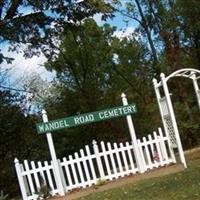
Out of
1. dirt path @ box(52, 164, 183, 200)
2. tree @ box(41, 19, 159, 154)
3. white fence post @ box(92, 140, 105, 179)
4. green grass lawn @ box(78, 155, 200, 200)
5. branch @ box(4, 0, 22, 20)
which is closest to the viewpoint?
green grass lawn @ box(78, 155, 200, 200)

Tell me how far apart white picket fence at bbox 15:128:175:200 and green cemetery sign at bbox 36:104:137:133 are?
0.75 m

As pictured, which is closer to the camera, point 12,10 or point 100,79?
point 12,10

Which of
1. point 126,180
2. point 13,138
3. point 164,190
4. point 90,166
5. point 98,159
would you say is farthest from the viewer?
point 13,138

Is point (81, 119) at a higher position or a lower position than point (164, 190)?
higher

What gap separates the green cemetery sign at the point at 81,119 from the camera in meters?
17.1

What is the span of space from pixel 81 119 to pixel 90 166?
1.36 meters

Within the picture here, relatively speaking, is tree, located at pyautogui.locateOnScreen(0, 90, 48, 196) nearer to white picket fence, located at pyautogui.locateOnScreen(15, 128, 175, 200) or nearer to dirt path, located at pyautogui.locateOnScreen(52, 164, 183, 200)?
white picket fence, located at pyautogui.locateOnScreen(15, 128, 175, 200)

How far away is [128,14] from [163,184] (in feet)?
76.6

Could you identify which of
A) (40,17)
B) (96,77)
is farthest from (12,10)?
(96,77)

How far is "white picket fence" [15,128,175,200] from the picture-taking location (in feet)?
55.0

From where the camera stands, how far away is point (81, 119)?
1755 cm

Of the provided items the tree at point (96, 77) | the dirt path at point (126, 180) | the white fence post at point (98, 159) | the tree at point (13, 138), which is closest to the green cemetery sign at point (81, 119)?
the white fence post at point (98, 159)

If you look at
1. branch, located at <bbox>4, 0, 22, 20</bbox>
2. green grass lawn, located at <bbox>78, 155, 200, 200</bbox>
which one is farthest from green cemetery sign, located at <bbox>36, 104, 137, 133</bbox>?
branch, located at <bbox>4, 0, 22, 20</bbox>

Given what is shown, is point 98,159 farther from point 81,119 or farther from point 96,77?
point 96,77
